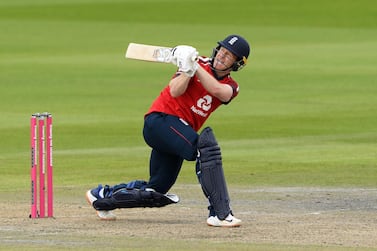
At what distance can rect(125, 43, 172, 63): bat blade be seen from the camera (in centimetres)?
1026

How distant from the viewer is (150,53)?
10398 mm

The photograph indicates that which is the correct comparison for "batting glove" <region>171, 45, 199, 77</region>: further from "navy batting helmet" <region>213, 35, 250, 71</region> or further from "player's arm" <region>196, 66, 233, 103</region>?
"navy batting helmet" <region>213, 35, 250, 71</region>

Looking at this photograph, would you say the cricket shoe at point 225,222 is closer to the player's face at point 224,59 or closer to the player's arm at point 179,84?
the player's arm at point 179,84

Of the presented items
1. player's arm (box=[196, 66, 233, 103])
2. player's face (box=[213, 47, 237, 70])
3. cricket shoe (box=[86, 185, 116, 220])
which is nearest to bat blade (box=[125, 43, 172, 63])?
player's arm (box=[196, 66, 233, 103])

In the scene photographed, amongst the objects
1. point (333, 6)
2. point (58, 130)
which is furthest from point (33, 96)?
point (333, 6)

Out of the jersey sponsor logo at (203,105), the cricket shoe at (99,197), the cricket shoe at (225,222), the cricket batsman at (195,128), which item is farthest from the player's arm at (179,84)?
the cricket shoe at (99,197)

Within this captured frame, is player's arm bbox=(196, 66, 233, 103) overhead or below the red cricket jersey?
overhead

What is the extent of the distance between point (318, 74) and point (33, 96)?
25.5 ft

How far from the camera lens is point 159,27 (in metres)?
47.3

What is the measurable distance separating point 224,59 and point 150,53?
616 mm

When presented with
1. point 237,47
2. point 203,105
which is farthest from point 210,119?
point 237,47

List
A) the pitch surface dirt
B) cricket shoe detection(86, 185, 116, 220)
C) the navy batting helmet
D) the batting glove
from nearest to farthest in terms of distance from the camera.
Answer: the pitch surface dirt
the batting glove
the navy batting helmet
cricket shoe detection(86, 185, 116, 220)

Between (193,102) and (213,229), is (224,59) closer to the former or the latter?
(193,102)

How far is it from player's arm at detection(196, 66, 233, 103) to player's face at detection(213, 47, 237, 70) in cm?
23
